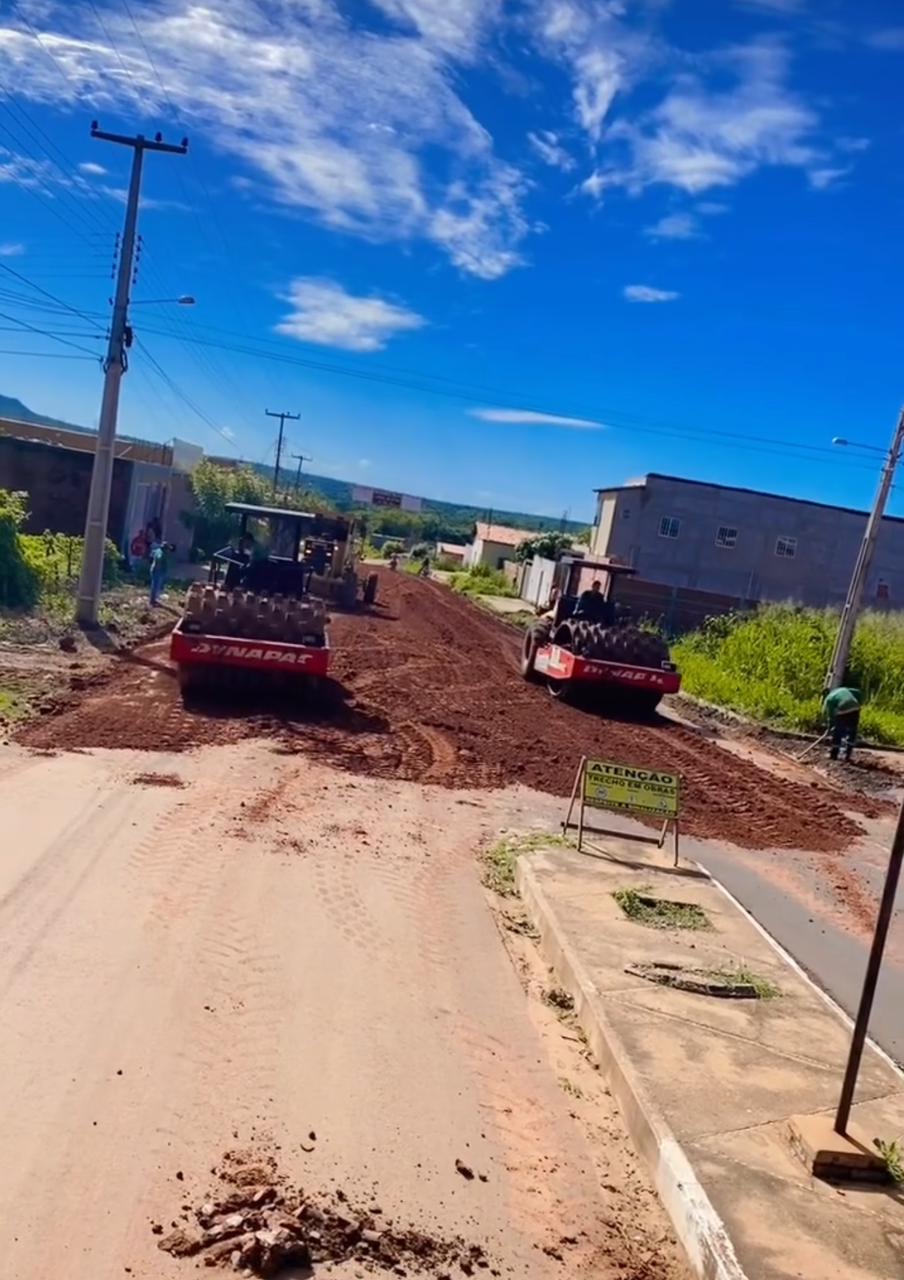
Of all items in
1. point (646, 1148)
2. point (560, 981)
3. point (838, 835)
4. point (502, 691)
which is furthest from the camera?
point (502, 691)

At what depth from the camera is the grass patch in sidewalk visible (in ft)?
25.7

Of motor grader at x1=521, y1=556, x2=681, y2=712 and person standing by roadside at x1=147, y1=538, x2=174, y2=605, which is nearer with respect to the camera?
motor grader at x1=521, y1=556, x2=681, y2=712

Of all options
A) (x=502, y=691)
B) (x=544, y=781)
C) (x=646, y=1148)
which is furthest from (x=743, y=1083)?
(x=502, y=691)

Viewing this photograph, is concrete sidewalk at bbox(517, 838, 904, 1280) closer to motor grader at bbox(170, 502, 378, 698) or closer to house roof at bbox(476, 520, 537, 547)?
motor grader at bbox(170, 502, 378, 698)

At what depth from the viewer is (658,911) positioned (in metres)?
8.06

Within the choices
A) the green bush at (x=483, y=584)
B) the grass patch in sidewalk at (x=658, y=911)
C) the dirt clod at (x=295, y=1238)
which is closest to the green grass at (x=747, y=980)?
the grass patch in sidewalk at (x=658, y=911)

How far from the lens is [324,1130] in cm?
468

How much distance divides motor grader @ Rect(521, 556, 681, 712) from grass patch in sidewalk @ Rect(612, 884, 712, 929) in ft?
30.8

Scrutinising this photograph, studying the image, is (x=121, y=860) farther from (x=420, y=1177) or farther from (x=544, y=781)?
(x=544, y=781)

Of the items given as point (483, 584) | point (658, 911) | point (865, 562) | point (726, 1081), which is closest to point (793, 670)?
point (865, 562)

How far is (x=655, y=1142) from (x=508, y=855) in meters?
4.46

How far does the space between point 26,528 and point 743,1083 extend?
29.3 metres

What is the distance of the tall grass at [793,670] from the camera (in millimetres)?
19844

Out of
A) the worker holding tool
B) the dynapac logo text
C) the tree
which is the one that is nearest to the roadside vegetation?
the dynapac logo text
